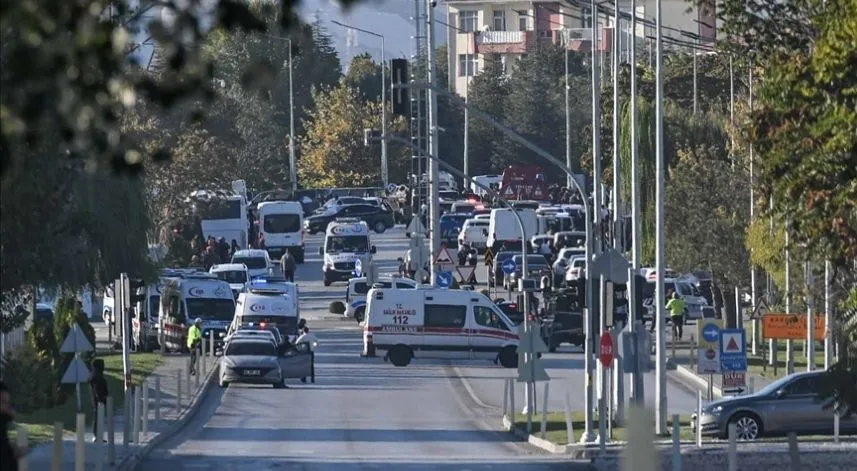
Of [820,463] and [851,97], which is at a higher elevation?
[851,97]

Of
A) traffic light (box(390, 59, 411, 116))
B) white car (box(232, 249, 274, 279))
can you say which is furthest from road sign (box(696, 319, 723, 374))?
white car (box(232, 249, 274, 279))

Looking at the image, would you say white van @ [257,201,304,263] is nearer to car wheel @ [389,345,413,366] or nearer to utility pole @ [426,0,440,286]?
utility pole @ [426,0,440,286]

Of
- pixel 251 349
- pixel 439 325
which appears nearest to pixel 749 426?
pixel 251 349

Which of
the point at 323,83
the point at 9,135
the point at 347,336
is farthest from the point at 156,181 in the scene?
the point at 323,83

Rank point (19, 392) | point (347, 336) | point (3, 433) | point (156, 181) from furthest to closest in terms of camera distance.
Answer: point (156, 181) → point (347, 336) → point (19, 392) → point (3, 433)

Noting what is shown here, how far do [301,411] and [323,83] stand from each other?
105 metres

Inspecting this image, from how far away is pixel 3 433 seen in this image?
48.8 feet

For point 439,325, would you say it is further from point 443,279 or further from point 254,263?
point 254,263

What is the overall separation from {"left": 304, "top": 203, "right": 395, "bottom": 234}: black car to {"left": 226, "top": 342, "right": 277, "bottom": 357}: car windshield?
5545 centimetres

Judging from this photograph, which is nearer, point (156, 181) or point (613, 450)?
point (613, 450)

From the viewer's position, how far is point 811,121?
20.0m

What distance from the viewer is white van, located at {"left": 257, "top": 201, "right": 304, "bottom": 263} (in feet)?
286

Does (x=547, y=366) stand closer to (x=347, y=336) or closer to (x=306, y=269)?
(x=347, y=336)

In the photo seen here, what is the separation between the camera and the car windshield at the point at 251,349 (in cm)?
4478
